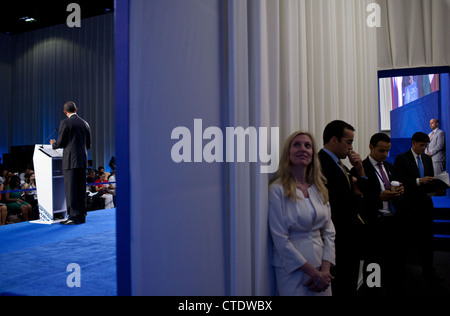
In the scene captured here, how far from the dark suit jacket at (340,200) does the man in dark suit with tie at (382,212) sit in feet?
2.74

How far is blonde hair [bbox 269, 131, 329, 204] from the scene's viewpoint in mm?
2113

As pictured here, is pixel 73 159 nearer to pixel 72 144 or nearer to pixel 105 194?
pixel 72 144

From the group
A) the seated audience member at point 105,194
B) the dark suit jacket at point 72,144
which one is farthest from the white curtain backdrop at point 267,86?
the seated audience member at point 105,194

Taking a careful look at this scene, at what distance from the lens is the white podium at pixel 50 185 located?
5.02 metres

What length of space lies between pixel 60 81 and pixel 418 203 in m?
13.5

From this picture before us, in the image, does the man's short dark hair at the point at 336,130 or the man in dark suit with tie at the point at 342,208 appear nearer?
the man in dark suit with tie at the point at 342,208

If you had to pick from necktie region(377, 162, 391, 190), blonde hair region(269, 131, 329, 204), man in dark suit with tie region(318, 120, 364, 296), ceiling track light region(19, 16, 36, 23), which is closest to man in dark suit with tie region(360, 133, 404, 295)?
necktie region(377, 162, 391, 190)

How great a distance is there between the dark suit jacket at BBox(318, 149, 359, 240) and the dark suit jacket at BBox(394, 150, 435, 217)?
4.96 feet

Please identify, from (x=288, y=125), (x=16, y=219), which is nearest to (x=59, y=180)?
(x=16, y=219)

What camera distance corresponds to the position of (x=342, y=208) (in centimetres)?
248

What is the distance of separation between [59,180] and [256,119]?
164 inches

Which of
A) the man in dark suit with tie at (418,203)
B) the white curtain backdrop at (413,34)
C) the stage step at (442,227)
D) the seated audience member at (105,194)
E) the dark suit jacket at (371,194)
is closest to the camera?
the dark suit jacket at (371,194)

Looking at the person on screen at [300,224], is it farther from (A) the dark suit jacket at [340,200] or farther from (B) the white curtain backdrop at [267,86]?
(A) the dark suit jacket at [340,200]
